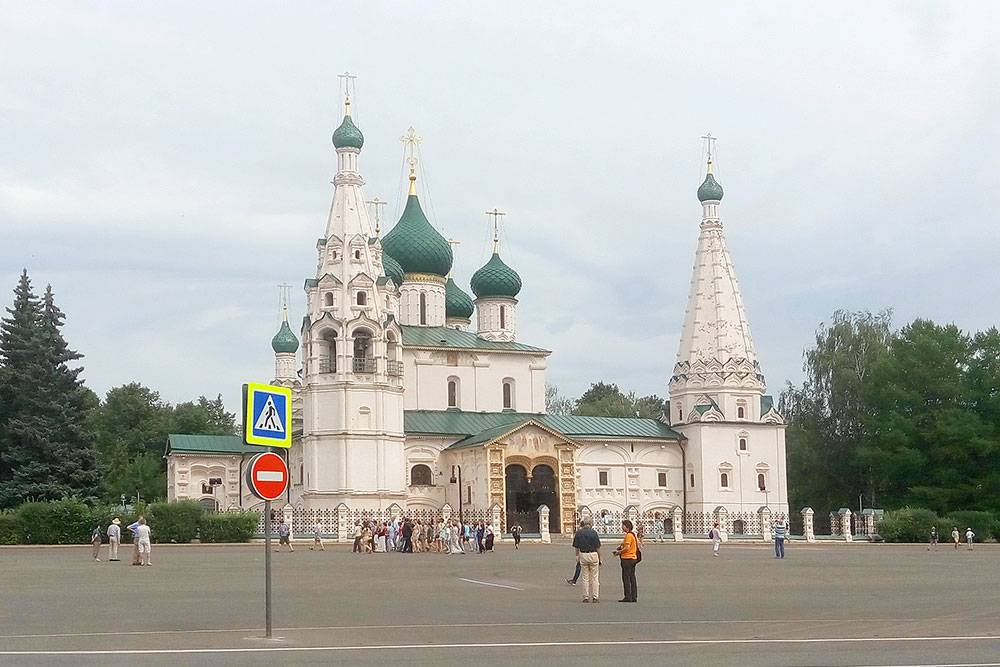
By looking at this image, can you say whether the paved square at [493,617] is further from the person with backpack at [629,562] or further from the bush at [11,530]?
the bush at [11,530]

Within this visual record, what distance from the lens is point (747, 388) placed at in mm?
73875

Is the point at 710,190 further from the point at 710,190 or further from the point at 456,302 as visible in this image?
the point at 456,302

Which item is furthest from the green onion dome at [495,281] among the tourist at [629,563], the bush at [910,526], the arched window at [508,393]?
the tourist at [629,563]

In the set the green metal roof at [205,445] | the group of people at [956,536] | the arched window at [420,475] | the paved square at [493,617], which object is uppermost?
the green metal roof at [205,445]

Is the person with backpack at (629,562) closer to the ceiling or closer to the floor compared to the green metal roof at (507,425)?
closer to the floor

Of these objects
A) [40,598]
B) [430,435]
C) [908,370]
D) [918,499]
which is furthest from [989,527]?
[40,598]

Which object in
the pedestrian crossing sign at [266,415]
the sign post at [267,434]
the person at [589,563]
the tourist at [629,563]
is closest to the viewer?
the sign post at [267,434]

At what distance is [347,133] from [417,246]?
9993 millimetres

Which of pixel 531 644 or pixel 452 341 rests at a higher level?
pixel 452 341

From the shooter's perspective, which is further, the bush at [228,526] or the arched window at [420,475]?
the arched window at [420,475]

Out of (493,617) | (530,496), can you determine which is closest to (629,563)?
(493,617)

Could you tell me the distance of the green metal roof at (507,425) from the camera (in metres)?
69.5

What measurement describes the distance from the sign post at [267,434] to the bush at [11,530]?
38.5m

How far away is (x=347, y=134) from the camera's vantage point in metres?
67.2
